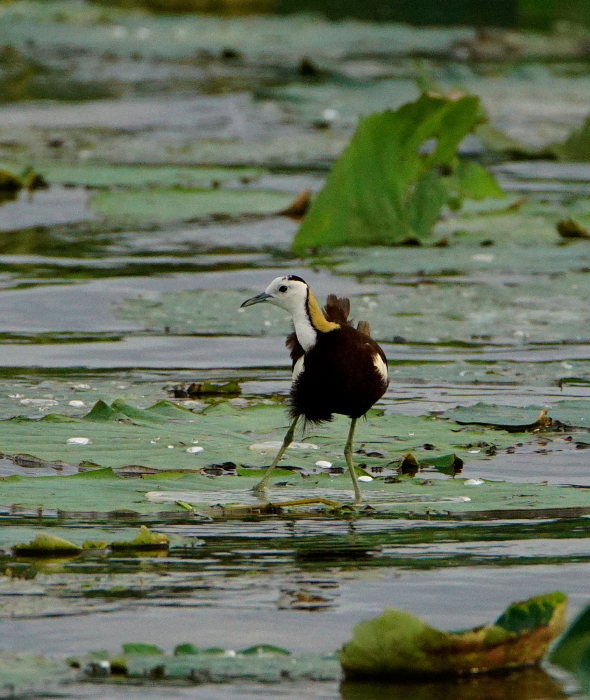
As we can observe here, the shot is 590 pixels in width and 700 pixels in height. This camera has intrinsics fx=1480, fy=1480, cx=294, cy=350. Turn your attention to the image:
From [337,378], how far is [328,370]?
4cm

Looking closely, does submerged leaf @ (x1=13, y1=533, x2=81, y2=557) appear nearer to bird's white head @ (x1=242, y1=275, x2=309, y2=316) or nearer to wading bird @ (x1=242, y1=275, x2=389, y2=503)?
wading bird @ (x1=242, y1=275, x2=389, y2=503)

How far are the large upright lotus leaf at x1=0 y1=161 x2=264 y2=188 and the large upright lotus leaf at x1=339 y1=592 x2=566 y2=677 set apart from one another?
8.72 m

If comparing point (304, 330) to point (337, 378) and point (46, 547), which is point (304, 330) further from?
point (46, 547)

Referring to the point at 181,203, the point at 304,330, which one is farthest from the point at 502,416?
the point at 181,203

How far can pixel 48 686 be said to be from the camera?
3.05 metres

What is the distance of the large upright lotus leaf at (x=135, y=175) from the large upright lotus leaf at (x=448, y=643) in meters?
8.72

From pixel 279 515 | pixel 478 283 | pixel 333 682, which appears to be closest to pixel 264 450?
pixel 279 515

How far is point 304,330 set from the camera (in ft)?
16.5

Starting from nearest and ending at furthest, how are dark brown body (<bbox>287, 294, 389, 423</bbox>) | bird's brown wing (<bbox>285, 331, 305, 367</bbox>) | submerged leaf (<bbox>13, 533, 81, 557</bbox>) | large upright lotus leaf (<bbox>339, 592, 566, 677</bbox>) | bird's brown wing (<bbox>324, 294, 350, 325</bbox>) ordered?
large upright lotus leaf (<bbox>339, 592, 566, 677</bbox>)
submerged leaf (<bbox>13, 533, 81, 557</bbox>)
dark brown body (<bbox>287, 294, 389, 423</bbox>)
bird's brown wing (<bbox>285, 331, 305, 367</bbox>)
bird's brown wing (<bbox>324, 294, 350, 325</bbox>)

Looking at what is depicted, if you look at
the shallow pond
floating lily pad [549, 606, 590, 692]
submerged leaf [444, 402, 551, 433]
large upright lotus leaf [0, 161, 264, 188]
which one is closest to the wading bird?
the shallow pond

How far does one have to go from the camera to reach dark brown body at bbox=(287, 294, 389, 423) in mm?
4934

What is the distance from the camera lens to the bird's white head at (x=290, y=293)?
509 cm

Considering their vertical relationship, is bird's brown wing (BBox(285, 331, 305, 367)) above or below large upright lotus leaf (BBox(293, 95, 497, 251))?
below

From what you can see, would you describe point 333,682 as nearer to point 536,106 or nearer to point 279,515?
point 279,515
